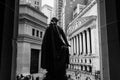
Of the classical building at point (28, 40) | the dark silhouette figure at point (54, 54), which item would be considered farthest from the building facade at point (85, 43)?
the dark silhouette figure at point (54, 54)

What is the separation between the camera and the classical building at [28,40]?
51.2 ft

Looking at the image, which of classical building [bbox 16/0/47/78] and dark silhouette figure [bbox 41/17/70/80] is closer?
dark silhouette figure [bbox 41/17/70/80]

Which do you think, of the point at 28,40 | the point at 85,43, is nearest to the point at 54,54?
the point at 28,40

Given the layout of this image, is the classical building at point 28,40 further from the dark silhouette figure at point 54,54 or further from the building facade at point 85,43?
the dark silhouette figure at point 54,54

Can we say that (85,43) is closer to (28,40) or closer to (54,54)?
(28,40)

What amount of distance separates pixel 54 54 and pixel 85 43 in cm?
3418

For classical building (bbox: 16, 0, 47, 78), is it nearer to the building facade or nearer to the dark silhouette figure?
the building facade

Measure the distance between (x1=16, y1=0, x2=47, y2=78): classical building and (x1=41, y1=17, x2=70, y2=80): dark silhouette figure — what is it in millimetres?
11234

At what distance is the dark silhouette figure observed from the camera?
380cm

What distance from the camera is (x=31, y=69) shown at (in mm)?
17406

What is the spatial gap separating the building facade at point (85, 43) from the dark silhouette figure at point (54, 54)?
715 cm

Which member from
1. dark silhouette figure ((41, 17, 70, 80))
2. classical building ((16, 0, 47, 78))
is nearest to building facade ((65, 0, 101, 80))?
classical building ((16, 0, 47, 78))

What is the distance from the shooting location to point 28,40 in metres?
16.3

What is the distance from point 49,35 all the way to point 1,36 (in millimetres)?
1712
